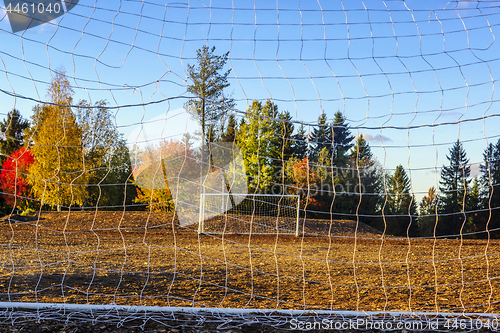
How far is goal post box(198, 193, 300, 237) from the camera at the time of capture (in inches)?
467

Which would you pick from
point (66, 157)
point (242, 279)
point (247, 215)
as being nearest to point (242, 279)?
point (242, 279)

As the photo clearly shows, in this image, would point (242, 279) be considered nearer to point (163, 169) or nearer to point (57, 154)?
point (163, 169)

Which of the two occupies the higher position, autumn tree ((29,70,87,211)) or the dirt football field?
autumn tree ((29,70,87,211))

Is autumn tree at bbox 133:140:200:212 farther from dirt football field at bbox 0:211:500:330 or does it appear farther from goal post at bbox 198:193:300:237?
dirt football field at bbox 0:211:500:330

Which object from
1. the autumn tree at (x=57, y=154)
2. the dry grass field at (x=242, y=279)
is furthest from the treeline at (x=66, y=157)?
the dry grass field at (x=242, y=279)

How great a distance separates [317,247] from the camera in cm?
880

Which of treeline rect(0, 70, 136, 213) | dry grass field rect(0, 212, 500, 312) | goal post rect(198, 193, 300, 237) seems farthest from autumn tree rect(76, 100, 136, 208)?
dry grass field rect(0, 212, 500, 312)

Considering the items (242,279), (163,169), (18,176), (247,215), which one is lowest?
(242,279)

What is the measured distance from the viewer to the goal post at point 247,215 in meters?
11.9

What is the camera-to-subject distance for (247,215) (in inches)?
524

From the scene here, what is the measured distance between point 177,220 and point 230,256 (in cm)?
729

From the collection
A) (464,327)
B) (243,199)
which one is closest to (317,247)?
(243,199)

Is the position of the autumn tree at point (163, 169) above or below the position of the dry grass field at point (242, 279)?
above

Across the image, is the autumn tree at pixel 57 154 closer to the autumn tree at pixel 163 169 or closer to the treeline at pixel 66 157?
the treeline at pixel 66 157
